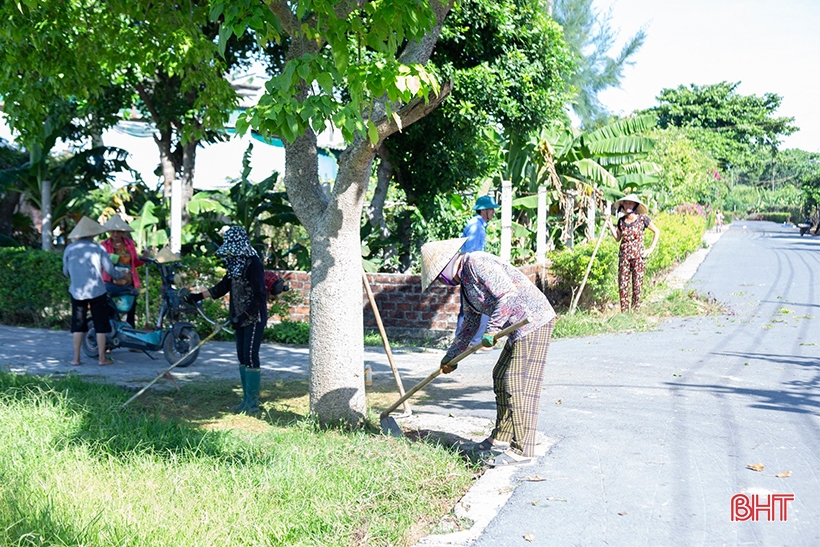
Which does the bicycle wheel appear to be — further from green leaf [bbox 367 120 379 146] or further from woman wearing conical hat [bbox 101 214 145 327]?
green leaf [bbox 367 120 379 146]

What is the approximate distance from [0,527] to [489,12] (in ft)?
29.8

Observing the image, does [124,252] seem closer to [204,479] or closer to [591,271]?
[204,479]

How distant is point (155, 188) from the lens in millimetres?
15383

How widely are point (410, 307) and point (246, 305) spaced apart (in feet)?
13.5

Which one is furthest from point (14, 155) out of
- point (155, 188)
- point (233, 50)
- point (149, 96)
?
point (233, 50)

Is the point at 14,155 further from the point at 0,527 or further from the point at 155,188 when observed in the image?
the point at 0,527

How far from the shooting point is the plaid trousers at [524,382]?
18.6ft

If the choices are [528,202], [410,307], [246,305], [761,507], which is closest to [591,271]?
[528,202]

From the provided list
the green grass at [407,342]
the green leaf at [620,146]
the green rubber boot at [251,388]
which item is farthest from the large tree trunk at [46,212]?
the green leaf at [620,146]

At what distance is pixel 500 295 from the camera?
5.55 metres

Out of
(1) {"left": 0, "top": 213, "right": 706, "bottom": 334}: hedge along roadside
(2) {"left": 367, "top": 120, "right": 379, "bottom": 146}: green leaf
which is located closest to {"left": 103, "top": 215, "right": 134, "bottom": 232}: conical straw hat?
(1) {"left": 0, "top": 213, "right": 706, "bottom": 334}: hedge along roadside

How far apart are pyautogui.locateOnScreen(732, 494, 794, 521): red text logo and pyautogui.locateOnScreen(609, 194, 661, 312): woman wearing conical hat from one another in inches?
311

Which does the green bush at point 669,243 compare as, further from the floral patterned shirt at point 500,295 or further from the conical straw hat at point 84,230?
the floral patterned shirt at point 500,295

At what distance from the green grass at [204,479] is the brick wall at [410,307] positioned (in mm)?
4312
